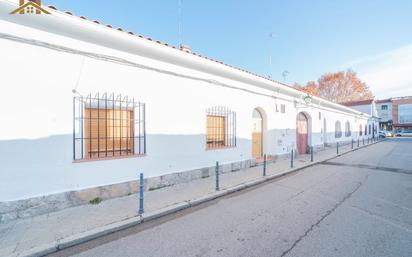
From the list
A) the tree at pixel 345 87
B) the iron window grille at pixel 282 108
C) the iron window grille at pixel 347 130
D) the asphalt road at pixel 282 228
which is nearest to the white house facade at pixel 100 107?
the asphalt road at pixel 282 228

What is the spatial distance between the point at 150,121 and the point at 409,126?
7591 cm

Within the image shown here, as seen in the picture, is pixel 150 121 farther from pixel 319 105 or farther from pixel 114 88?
pixel 319 105

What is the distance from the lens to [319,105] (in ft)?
→ 49.9

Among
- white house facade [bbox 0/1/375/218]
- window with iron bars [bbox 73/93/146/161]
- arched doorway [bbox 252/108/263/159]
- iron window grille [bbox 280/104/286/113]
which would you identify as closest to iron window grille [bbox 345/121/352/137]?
iron window grille [bbox 280/104/286/113]

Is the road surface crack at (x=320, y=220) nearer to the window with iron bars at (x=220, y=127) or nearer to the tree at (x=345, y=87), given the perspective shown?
the window with iron bars at (x=220, y=127)

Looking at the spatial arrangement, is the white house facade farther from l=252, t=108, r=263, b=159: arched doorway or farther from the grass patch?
l=252, t=108, r=263, b=159: arched doorway

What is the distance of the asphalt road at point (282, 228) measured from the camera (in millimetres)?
2901

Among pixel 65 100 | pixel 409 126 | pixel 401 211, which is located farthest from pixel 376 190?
pixel 409 126

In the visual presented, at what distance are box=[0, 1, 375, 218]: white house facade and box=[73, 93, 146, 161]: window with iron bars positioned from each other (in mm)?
Result: 26

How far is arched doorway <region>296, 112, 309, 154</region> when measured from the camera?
13.0 metres

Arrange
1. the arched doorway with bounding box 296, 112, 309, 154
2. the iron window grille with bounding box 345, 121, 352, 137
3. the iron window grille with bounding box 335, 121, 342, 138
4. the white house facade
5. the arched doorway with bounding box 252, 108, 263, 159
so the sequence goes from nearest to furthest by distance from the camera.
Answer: the white house facade, the arched doorway with bounding box 252, 108, 263, 159, the arched doorway with bounding box 296, 112, 309, 154, the iron window grille with bounding box 335, 121, 342, 138, the iron window grille with bounding box 345, 121, 352, 137

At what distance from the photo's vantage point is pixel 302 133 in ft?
44.2

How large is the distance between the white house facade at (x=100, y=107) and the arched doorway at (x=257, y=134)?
1458 mm

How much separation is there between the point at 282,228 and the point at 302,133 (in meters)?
11.4
